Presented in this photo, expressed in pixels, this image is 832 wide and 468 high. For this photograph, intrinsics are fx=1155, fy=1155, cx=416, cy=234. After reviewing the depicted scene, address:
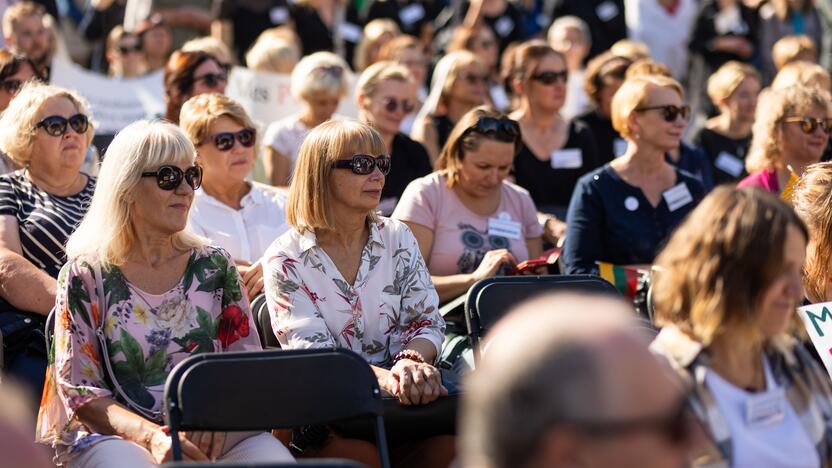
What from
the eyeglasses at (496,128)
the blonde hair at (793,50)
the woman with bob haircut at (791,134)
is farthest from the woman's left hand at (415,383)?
the blonde hair at (793,50)

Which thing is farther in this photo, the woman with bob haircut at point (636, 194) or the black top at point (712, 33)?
the black top at point (712, 33)

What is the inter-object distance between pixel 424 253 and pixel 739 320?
2.95 m

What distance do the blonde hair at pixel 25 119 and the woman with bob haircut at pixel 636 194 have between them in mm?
2512

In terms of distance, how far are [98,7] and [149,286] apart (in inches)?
316

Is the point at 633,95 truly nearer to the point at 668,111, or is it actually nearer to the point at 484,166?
the point at 668,111

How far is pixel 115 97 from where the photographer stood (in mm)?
8695

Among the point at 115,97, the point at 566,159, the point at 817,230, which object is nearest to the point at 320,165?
the point at 817,230

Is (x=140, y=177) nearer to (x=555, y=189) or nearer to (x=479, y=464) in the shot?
(x=479, y=464)

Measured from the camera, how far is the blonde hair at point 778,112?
653 centimetres

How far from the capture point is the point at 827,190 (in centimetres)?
447

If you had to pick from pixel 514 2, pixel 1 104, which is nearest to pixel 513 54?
pixel 1 104

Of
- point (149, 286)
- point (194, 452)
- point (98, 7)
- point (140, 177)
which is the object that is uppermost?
point (98, 7)

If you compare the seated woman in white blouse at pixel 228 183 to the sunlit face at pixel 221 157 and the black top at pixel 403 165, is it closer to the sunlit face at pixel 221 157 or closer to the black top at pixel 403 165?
the sunlit face at pixel 221 157

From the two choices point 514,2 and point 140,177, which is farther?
point 514,2
